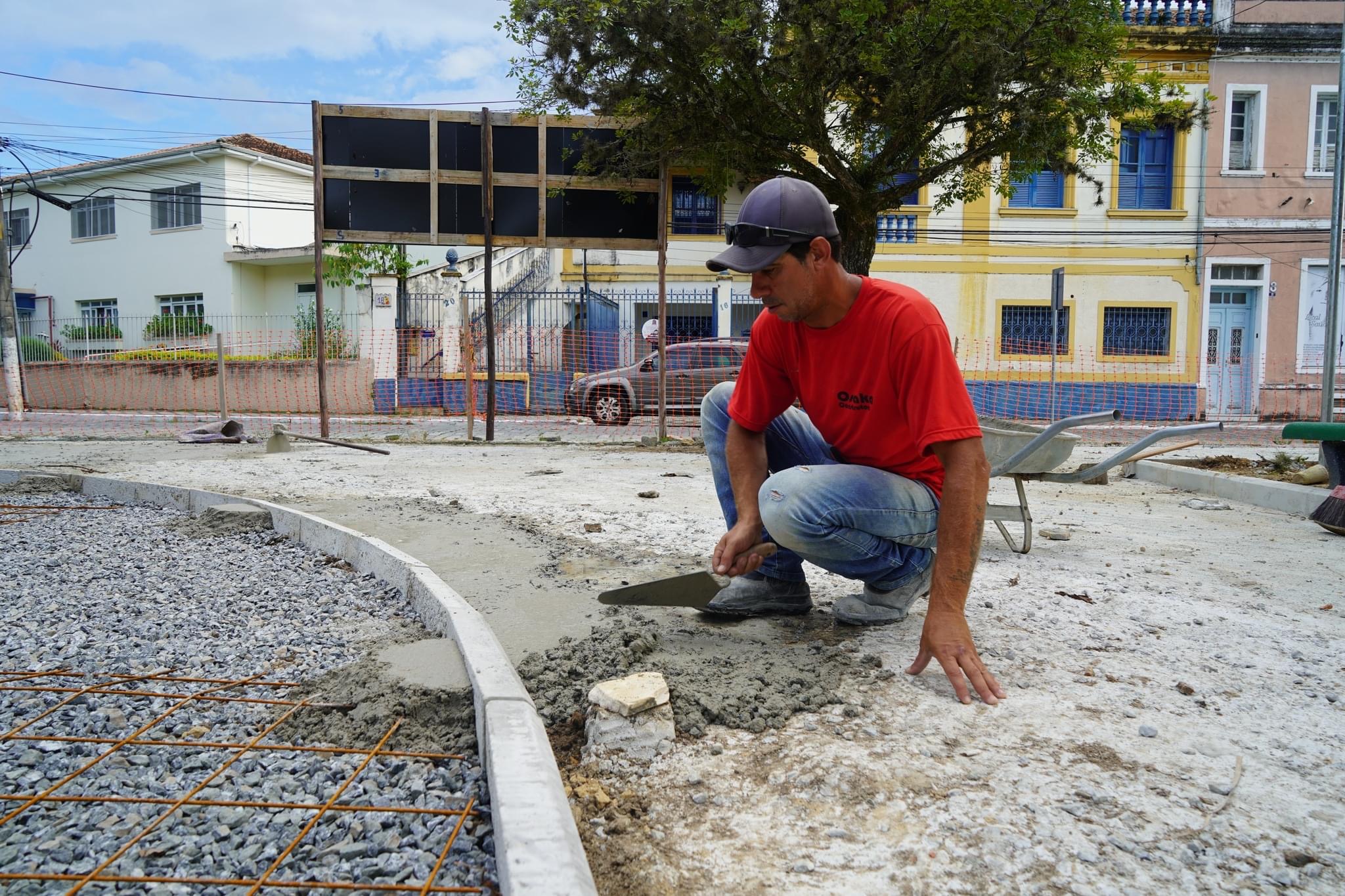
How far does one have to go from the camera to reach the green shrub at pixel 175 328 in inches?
868

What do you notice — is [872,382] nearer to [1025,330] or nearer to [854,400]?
[854,400]

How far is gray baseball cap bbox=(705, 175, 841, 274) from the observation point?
2.58 meters

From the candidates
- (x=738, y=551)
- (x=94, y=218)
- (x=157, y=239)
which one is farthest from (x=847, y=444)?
(x=94, y=218)

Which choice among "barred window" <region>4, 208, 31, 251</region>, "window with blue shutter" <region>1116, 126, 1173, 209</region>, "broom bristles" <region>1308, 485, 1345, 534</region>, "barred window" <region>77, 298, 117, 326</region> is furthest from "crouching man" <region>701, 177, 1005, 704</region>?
"barred window" <region>4, 208, 31, 251</region>

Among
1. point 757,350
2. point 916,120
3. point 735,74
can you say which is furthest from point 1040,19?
point 757,350

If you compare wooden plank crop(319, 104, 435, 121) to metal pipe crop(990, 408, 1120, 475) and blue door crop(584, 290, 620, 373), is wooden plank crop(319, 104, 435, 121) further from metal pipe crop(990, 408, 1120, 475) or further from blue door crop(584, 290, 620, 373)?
metal pipe crop(990, 408, 1120, 475)

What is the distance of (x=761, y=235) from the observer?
258cm

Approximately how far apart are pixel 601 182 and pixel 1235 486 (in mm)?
7790

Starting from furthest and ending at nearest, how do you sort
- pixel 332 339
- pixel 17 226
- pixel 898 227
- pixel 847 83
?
1. pixel 17 226
2. pixel 898 227
3. pixel 332 339
4. pixel 847 83

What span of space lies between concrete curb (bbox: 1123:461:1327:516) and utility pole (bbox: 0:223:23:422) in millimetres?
17478

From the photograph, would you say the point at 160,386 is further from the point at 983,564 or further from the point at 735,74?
the point at 983,564

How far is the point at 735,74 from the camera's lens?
34.1ft

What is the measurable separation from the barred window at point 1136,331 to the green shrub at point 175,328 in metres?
21.4

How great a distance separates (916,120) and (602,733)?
957 cm
